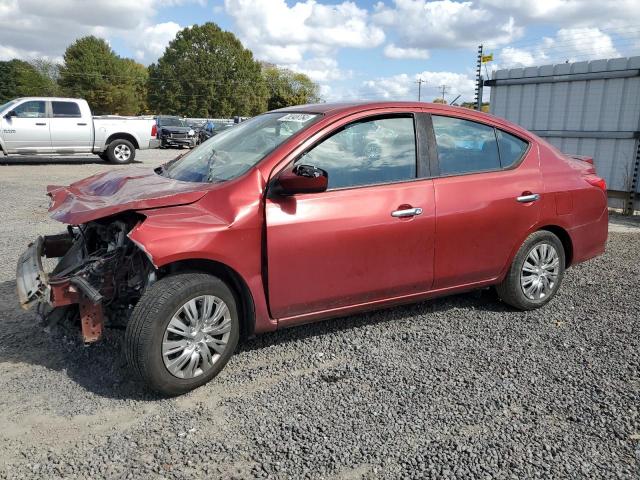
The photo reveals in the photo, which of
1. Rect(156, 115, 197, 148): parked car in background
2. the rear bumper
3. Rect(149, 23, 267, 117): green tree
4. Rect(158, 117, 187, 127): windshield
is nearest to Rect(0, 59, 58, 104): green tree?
Rect(149, 23, 267, 117): green tree

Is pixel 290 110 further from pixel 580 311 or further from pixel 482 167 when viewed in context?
pixel 580 311

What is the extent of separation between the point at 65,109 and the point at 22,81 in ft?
244

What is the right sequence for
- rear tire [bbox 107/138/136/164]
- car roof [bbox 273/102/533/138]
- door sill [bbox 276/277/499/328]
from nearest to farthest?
door sill [bbox 276/277/499/328] → car roof [bbox 273/102/533/138] → rear tire [bbox 107/138/136/164]

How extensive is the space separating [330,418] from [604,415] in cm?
156

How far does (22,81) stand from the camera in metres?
78.5

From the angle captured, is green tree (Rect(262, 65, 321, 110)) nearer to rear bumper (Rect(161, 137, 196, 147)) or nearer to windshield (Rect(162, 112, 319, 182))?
rear bumper (Rect(161, 137, 196, 147))

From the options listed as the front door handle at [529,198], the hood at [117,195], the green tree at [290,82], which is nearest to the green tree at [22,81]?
the green tree at [290,82]

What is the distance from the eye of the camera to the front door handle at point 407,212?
12.3 ft

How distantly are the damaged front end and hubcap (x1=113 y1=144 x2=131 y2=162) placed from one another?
584 inches

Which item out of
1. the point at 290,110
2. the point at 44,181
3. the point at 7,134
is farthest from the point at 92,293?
the point at 7,134

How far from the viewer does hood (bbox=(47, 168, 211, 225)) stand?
10.5 ft

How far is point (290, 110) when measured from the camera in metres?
4.24

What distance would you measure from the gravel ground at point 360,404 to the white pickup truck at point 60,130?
13.1 metres

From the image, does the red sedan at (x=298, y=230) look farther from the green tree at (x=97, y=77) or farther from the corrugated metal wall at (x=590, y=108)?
the green tree at (x=97, y=77)
